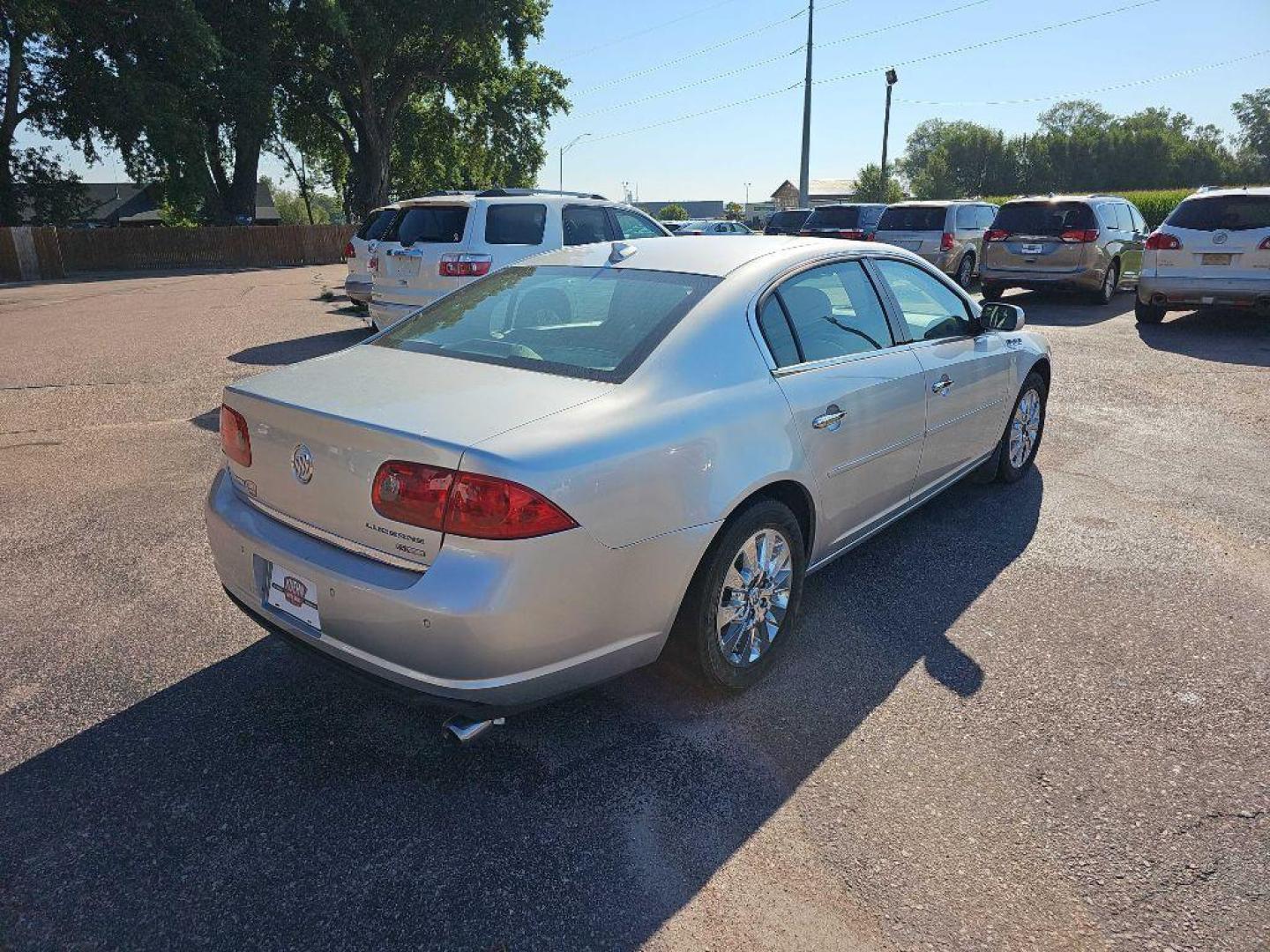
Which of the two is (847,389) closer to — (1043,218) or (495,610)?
(495,610)

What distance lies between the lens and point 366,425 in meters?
2.47

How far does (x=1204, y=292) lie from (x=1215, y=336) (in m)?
0.77

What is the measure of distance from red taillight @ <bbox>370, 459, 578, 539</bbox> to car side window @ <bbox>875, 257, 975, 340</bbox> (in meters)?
2.46

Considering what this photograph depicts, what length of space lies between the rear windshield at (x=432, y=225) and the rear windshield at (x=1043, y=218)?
9.00 metres

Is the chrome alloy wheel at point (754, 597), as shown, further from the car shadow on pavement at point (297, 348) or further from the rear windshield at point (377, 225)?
the rear windshield at point (377, 225)

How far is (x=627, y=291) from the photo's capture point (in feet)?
10.9

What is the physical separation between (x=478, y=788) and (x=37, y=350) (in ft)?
35.3

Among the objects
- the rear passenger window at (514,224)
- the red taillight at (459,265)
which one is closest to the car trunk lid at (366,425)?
the red taillight at (459,265)

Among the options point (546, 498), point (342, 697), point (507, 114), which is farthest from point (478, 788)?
point (507, 114)

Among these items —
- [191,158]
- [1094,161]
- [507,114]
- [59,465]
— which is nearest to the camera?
[59,465]

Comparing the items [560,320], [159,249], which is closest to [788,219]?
[159,249]

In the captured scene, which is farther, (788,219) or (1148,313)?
(788,219)

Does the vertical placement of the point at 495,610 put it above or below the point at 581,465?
below

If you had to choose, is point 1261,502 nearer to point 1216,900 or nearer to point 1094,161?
point 1216,900
